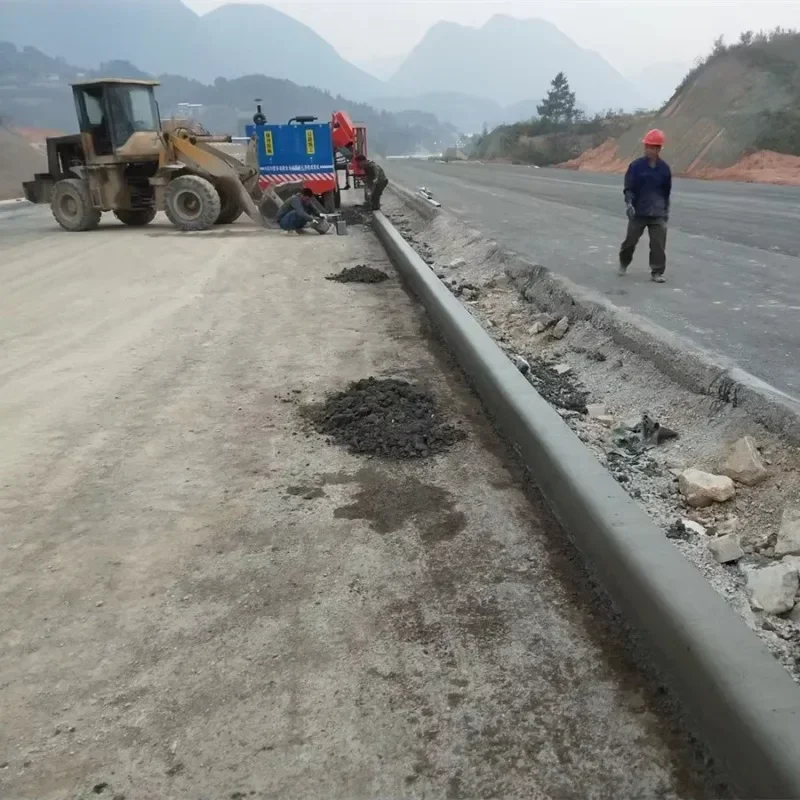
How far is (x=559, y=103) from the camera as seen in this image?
238 ft

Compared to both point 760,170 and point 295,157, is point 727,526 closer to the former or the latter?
point 295,157

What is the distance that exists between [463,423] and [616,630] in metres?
2.03

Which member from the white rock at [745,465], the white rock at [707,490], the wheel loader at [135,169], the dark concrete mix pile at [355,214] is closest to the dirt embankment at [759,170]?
the dark concrete mix pile at [355,214]

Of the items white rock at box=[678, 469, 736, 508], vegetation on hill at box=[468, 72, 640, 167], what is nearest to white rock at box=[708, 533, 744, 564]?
white rock at box=[678, 469, 736, 508]

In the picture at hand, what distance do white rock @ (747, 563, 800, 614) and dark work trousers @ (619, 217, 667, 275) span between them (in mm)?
5981

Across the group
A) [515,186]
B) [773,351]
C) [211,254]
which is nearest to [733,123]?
[515,186]

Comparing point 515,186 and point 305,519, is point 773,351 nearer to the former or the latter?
point 305,519

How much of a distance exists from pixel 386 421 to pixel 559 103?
7616 centimetres

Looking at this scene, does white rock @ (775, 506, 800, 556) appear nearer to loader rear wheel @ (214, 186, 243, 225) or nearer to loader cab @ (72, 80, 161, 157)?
loader rear wheel @ (214, 186, 243, 225)

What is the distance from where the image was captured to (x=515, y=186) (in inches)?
990

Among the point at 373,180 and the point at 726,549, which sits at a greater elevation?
the point at 373,180

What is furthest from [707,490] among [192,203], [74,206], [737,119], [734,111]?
[734,111]

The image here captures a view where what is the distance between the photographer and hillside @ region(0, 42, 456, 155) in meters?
96.3

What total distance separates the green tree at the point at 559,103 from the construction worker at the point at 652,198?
69503 mm
